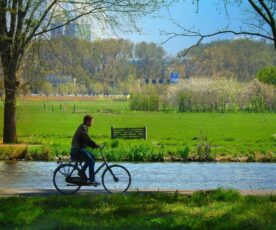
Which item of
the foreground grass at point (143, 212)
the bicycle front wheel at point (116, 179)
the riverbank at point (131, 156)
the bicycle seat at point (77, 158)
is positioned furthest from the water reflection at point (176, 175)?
the foreground grass at point (143, 212)

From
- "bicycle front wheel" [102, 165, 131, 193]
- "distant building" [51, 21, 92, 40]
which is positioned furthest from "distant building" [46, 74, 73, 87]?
"bicycle front wheel" [102, 165, 131, 193]

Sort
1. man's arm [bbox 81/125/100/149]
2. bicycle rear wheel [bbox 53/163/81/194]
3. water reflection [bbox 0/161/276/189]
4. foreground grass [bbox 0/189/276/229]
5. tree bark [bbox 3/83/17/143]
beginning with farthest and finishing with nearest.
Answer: tree bark [bbox 3/83/17/143], water reflection [bbox 0/161/276/189], bicycle rear wheel [bbox 53/163/81/194], man's arm [bbox 81/125/100/149], foreground grass [bbox 0/189/276/229]

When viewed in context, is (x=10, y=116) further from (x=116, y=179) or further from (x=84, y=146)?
(x=84, y=146)

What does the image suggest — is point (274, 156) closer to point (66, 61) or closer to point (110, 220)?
point (66, 61)

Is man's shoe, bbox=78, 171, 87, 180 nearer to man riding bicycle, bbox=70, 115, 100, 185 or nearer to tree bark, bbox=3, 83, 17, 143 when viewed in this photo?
man riding bicycle, bbox=70, 115, 100, 185

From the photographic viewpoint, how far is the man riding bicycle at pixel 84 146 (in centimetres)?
1662

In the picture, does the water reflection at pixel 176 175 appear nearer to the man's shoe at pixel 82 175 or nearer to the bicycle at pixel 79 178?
the bicycle at pixel 79 178

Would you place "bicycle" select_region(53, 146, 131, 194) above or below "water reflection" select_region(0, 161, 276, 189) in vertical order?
above

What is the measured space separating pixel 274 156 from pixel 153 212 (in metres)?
22.0

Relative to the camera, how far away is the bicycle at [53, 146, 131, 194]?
1712cm

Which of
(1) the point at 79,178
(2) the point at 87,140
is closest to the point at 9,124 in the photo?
(1) the point at 79,178

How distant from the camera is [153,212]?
1244cm

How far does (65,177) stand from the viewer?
17219mm

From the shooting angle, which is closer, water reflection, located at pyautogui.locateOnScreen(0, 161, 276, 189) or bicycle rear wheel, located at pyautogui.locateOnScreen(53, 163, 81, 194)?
bicycle rear wheel, located at pyautogui.locateOnScreen(53, 163, 81, 194)
